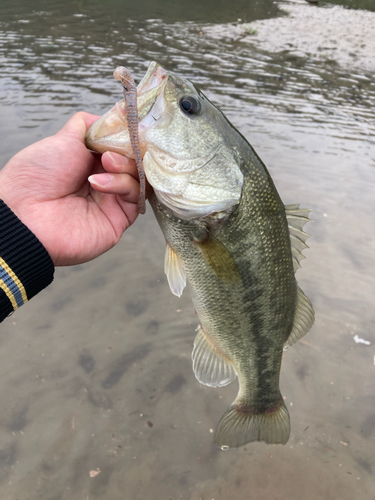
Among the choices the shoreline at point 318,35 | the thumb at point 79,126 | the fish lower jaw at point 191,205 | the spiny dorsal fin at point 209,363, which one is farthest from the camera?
the shoreline at point 318,35

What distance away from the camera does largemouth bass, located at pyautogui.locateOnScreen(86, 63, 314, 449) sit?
173 centimetres

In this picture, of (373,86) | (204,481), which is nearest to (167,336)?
(204,481)

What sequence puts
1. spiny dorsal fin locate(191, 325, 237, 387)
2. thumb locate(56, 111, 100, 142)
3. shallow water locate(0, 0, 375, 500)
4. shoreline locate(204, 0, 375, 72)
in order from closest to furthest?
1. thumb locate(56, 111, 100, 142)
2. spiny dorsal fin locate(191, 325, 237, 387)
3. shallow water locate(0, 0, 375, 500)
4. shoreline locate(204, 0, 375, 72)

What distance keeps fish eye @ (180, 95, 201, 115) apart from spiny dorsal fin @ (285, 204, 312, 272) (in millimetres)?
798

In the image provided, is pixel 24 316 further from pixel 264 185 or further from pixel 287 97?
pixel 287 97

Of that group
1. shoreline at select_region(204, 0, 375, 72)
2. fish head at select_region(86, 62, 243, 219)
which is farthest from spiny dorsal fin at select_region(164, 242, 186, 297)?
shoreline at select_region(204, 0, 375, 72)

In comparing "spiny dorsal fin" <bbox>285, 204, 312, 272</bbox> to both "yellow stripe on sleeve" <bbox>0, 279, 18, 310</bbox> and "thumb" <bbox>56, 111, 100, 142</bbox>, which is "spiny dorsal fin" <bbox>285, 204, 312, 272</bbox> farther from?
"yellow stripe on sleeve" <bbox>0, 279, 18, 310</bbox>

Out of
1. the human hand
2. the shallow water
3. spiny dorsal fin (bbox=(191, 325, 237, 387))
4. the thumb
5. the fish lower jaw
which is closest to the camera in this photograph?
the fish lower jaw

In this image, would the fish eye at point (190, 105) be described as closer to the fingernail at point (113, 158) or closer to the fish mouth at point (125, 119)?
the fish mouth at point (125, 119)

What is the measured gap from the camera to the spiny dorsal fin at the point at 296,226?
2.08m

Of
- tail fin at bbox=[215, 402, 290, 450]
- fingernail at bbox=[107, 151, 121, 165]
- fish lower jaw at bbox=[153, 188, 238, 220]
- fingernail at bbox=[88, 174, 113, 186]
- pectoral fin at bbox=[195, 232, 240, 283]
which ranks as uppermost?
fingernail at bbox=[107, 151, 121, 165]

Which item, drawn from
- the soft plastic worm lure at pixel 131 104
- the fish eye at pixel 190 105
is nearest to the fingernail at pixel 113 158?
the soft plastic worm lure at pixel 131 104

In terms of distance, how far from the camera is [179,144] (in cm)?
175

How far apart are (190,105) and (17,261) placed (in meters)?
1.24
